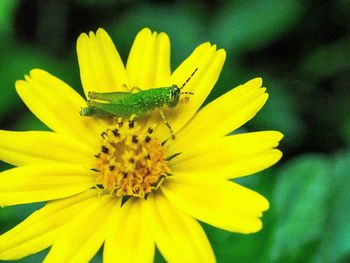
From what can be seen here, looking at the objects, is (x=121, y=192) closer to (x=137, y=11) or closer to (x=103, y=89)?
(x=103, y=89)

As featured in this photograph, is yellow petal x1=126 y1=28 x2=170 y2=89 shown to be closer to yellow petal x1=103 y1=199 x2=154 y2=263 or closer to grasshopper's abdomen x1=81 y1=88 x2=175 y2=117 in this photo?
grasshopper's abdomen x1=81 y1=88 x2=175 y2=117

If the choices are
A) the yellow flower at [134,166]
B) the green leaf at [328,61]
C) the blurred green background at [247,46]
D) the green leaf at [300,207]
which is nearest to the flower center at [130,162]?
the yellow flower at [134,166]

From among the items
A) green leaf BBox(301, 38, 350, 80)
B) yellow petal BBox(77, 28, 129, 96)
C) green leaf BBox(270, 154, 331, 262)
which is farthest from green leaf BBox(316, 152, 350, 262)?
green leaf BBox(301, 38, 350, 80)

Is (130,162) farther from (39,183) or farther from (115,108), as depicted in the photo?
(39,183)

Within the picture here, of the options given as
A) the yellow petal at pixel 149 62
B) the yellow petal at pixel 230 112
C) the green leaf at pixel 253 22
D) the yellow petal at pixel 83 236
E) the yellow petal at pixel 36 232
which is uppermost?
the green leaf at pixel 253 22

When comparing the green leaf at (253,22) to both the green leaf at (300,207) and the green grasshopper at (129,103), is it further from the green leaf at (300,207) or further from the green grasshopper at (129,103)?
the green grasshopper at (129,103)

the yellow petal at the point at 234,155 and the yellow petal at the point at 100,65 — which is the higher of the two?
the yellow petal at the point at 100,65
